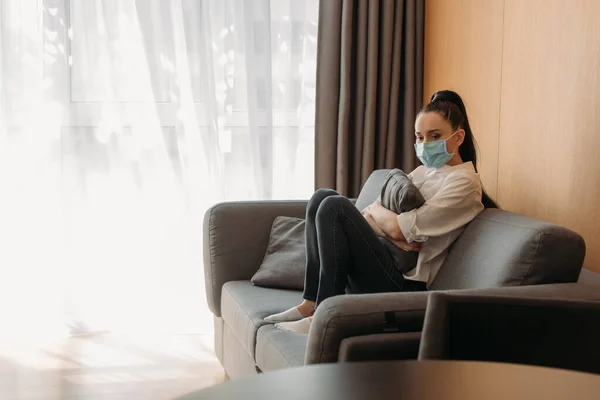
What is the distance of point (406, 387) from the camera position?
50.6 inches

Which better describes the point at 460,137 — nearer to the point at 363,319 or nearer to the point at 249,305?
the point at 249,305

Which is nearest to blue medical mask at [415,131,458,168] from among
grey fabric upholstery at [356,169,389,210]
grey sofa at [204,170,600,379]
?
grey sofa at [204,170,600,379]

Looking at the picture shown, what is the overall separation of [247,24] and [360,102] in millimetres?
707

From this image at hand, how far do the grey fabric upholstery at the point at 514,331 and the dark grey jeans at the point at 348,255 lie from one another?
50.9 inches

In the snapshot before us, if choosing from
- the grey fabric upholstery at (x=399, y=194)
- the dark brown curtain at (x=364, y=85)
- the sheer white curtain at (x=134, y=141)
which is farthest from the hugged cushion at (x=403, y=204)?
the sheer white curtain at (x=134, y=141)

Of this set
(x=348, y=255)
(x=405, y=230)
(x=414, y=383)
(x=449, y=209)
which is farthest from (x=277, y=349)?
(x=414, y=383)

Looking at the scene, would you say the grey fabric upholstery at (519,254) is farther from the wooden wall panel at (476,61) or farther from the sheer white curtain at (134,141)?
the sheer white curtain at (134,141)

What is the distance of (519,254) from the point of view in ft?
8.11

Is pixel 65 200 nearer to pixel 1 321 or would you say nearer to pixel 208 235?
pixel 1 321

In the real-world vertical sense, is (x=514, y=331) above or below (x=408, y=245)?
above

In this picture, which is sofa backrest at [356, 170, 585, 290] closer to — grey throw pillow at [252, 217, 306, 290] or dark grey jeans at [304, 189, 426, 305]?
dark grey jeans at [304, 189, 426, 305]

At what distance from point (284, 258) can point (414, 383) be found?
2307mm

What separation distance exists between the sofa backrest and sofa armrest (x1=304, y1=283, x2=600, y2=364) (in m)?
0.16

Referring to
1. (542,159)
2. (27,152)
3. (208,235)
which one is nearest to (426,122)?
(542,159)
